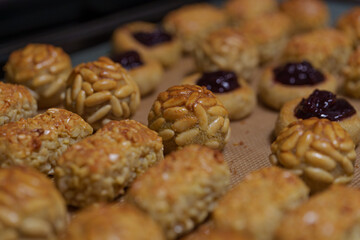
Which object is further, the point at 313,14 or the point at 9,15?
the point at 313,14

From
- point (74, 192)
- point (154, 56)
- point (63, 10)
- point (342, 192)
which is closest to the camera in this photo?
point (342, 192)

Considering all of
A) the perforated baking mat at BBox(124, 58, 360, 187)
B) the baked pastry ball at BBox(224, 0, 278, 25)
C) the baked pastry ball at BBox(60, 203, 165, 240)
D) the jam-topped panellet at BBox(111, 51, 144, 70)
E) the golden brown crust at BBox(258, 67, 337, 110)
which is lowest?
the perforated baking mat at BBox(124, 58, 360, 187)

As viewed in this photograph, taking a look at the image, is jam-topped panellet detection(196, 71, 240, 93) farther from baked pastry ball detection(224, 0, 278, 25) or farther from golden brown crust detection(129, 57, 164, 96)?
baked pastry ball detection(224, 0, 278, 25)

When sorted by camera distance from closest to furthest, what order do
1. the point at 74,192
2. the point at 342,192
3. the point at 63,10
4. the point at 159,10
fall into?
the point at 342,192 → the point at 74,192 → the point at 63,10 → the point at 159,10

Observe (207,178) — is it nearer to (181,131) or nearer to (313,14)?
(181,131)

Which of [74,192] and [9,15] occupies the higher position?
[9,15]

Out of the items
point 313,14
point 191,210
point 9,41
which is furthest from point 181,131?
point 313,14

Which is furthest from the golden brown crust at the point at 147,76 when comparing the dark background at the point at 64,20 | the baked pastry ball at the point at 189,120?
the dark background at the point at 64,20

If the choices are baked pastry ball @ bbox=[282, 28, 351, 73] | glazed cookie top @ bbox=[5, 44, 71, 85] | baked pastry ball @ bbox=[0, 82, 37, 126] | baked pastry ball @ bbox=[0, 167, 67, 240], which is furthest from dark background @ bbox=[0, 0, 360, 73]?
baked pastry ball @ bbox=[0, 167, 67, 240]
